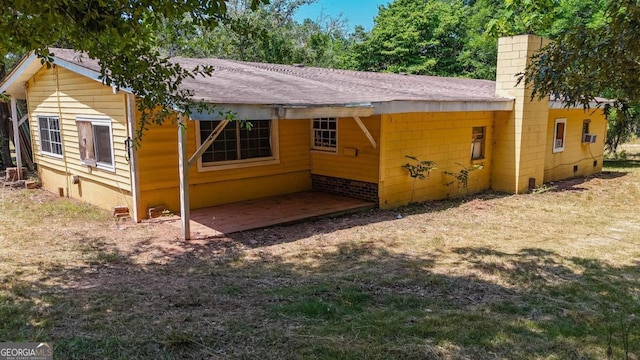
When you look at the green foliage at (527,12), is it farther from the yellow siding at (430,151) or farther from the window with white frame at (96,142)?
the window with white frame at (96,142)

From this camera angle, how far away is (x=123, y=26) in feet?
12.1

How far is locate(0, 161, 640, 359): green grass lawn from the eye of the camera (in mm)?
3670

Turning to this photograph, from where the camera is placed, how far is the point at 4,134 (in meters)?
15.7

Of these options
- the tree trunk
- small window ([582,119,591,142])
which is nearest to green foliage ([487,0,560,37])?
small window ([582,119,591,142])

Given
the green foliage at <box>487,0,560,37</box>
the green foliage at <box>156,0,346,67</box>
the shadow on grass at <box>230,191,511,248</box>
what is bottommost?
the shadow on grass at <box>230,191,511,248</box>

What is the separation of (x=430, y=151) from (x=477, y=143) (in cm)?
216

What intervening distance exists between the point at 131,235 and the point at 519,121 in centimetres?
936

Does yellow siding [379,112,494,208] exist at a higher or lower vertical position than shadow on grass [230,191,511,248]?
higher

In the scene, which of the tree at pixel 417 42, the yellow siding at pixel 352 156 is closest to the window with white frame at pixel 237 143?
the yellow siding at pixel 352 156

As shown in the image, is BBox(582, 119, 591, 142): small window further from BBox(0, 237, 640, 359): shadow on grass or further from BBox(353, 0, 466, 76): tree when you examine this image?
BBox(0, 237, 640, 359): shadow on grass

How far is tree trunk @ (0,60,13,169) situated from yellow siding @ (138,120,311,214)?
9.89 m

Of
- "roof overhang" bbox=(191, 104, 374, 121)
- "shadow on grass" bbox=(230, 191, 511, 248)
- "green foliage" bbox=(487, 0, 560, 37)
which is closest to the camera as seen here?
"roof overhang" bbox=(191, 104, 374, 121)

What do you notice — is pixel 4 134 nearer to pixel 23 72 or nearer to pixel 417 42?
pixel 23 72

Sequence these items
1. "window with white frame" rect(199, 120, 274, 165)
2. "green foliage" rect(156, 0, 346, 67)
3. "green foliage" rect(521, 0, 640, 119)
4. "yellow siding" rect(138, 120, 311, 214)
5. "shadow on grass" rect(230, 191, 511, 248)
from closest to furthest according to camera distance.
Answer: "green foliage" rect(521, 0, 640, 119), "shadow on grass" rect(230, 191, 511, 248), "yellow siding" rect(138, 120, 311, 214), "window with white frame" rect(199, 120, 274, 165), "green foliage" rect(156, 0, 346, 67)
